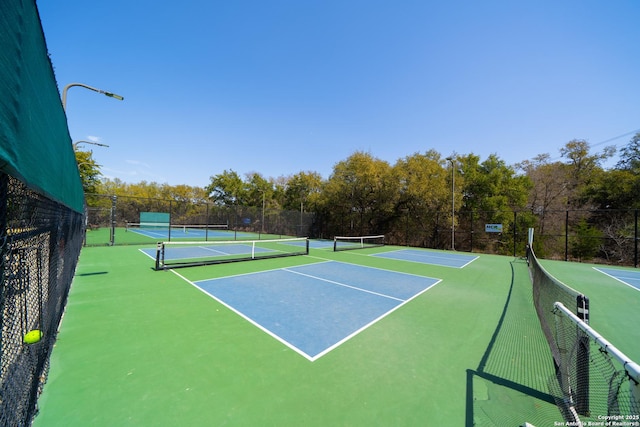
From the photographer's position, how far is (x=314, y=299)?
5.91 metres

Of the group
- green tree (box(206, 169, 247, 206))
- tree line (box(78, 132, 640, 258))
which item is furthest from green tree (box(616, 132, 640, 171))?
green tree (box(206, 169, 247, 206))

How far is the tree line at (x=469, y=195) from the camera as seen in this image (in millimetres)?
19609

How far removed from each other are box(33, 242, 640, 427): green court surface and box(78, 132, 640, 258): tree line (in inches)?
586

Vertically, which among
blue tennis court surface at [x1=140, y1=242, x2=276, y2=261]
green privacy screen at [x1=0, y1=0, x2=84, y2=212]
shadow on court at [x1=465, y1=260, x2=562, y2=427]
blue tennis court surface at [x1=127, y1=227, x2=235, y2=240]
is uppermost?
green privacy screen at [x1=0, y1=0, x2=84, y2=212]

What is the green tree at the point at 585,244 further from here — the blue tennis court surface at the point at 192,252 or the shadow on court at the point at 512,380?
the blue tennis court surface at the point at 192,252

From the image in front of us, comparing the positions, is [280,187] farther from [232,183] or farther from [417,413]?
[417,413]

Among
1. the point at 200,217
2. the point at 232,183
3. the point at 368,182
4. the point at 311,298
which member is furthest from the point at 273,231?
the point at 311,298

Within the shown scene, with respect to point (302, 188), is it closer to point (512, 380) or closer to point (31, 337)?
point (512, 380)

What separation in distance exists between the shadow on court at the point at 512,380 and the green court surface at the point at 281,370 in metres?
0.01

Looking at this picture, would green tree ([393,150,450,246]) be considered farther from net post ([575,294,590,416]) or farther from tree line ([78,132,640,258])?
net post ([575,294,590,416])

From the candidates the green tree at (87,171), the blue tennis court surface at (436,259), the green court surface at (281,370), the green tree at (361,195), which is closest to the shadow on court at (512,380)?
the green court surface at (281,370)

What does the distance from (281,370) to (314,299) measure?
2783 millimetres

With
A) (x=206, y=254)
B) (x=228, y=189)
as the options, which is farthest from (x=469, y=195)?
(x=228, y=189)

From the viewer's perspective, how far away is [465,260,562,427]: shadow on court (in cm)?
257
